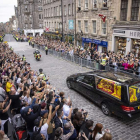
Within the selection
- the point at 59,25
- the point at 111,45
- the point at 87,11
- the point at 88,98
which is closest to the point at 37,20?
the point at 59,25

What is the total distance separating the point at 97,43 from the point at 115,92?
51.4 feet

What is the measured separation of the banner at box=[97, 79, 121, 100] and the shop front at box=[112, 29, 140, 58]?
10110 millimetres

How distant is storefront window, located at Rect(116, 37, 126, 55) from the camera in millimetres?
17266

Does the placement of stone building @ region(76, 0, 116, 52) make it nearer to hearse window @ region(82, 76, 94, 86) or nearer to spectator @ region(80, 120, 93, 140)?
hearse window @ region(82, 76, 94, 86)

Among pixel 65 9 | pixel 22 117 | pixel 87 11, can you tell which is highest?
pixel 65 9

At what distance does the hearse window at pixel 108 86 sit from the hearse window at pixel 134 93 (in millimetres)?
453

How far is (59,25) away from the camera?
3525 centimetres

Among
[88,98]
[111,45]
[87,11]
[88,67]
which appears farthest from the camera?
[87,11]

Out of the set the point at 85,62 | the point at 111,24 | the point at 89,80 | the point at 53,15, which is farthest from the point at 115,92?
the point at 53,15

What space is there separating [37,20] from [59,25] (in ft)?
118

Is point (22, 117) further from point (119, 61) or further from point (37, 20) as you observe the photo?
point (37, 20)

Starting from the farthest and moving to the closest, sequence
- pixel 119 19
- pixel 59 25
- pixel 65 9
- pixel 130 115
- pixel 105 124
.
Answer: pixel 59 25 → pixel 65 9 → pixel 119 19 → pixel 105 124 → pixel 130 115

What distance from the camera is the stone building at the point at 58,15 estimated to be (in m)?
29.1

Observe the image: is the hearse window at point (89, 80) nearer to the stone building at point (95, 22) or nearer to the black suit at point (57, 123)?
the black suit at point (57, 123)
